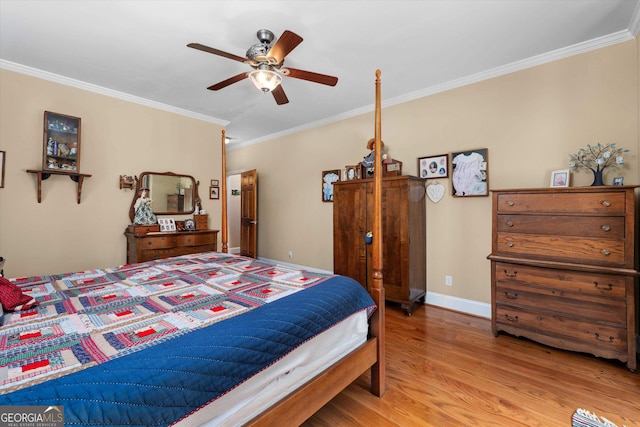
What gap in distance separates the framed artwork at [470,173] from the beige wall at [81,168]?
3782 millimetres

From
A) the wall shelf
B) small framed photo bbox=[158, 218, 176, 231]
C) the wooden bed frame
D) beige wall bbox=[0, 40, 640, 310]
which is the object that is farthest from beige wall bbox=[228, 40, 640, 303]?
the wall shelf

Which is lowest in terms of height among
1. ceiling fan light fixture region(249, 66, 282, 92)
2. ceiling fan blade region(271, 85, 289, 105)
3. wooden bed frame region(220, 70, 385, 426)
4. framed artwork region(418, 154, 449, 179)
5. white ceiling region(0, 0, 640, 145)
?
wooden bed frame region(220, 70, 385, 426)

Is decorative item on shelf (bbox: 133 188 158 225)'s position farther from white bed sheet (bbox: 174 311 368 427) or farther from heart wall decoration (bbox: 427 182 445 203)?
heart wall decoration (bbox: 427 182 445 203)

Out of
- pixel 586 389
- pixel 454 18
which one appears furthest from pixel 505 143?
pixel 586 389

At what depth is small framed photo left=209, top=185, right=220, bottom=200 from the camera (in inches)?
176

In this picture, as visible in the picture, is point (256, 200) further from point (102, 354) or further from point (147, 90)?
point (102, 354)

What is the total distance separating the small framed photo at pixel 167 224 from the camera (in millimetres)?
3764

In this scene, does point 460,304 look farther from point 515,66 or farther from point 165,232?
point 165,232

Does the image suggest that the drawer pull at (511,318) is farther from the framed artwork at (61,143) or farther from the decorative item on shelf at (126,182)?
the framed artwork at (61,143)

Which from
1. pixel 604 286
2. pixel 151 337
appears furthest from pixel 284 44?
pixel 604 286

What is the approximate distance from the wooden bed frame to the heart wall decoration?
6.08ft

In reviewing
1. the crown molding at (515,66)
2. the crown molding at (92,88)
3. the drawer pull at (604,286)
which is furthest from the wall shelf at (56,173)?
the drawer pull at (604,286)

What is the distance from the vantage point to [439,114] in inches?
131

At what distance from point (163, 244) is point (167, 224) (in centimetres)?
40
